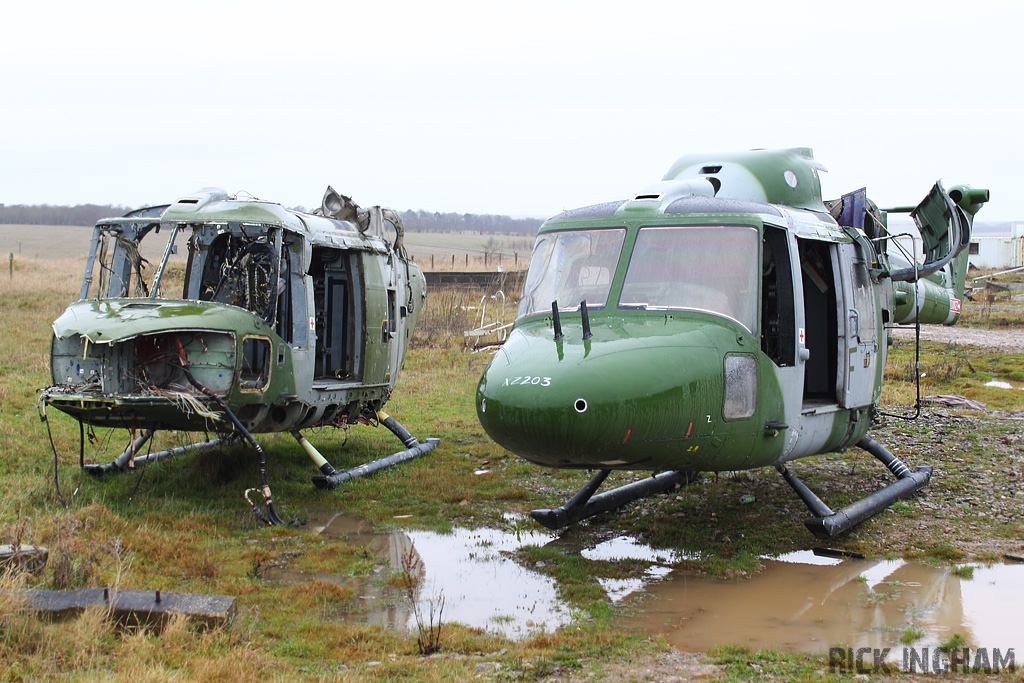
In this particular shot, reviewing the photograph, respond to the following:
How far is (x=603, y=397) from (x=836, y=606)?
227cm

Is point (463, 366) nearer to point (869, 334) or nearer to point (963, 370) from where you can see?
point (963, 370)

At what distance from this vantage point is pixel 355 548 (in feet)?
28.0

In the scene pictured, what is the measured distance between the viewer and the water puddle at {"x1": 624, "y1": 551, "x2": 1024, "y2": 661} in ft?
21.0

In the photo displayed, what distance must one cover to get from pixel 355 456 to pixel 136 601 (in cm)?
641

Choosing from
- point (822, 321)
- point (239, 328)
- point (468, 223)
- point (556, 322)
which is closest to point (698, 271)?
point (556, 322)

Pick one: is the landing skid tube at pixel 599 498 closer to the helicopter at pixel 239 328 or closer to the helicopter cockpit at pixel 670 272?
the helicopter cockpit at pixel 670 272

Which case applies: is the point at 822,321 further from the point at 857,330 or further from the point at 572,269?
the point at 572,269

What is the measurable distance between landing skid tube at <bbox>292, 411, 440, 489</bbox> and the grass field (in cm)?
14

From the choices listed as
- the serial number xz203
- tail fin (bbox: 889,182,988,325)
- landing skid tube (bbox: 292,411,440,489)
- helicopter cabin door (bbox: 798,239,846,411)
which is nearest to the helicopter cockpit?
the serial number xz203

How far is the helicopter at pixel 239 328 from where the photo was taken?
887 centimetres

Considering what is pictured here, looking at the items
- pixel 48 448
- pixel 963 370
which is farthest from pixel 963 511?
pixel 963 370

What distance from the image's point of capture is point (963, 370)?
20.0 m

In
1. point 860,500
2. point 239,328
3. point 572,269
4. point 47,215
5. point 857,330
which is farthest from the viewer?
point 47,215

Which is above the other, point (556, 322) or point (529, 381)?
point (556, 322)
